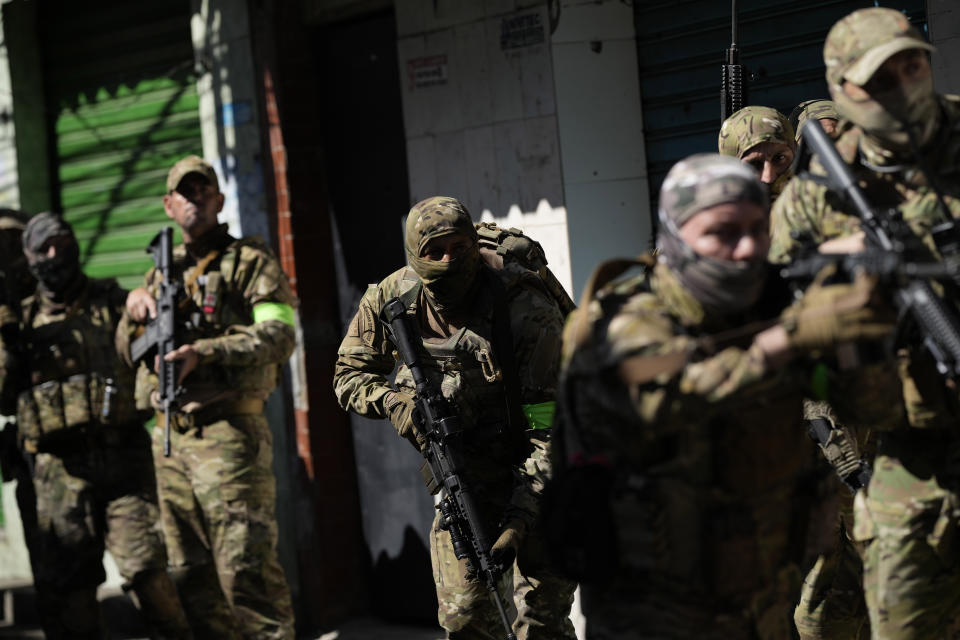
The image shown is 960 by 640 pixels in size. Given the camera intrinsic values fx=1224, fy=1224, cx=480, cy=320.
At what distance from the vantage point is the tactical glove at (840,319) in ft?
8.67

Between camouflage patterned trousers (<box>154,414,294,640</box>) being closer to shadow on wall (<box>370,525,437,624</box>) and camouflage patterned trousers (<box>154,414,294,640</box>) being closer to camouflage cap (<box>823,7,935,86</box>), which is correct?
shadow on wall (<box>370,525,437,624</box>)

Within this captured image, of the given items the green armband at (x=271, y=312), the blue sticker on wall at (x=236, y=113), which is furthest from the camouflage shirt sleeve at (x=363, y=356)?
the blue sticker on wall at (x=236, y=113)

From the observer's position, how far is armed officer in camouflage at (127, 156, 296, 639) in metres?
5.71

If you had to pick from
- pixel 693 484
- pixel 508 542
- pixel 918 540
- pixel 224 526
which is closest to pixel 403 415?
pixel 508 542

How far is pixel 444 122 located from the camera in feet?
21.4

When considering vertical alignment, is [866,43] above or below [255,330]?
above

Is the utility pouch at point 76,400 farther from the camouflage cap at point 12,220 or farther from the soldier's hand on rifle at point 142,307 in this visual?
the camouflage cap at point 12,220

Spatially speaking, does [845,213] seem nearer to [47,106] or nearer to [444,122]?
[444,122]

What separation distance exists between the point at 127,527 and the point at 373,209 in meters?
2.21

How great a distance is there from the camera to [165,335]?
577cm

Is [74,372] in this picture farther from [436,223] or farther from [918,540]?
[918,540]

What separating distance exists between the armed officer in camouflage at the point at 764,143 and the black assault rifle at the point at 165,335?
2.68m

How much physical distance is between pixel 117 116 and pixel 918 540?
630cm

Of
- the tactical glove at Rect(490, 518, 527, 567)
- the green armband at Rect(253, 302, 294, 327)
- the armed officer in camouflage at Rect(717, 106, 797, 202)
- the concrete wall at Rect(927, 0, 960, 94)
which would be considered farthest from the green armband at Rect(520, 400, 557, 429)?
the concrete wall at Rect(927, 0, 960, 94)
